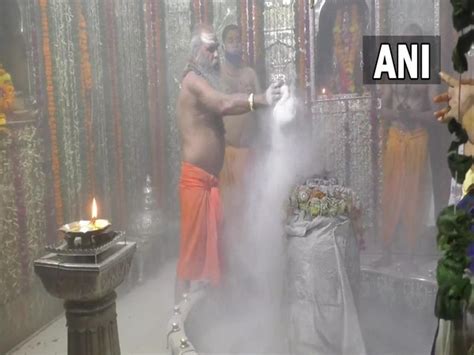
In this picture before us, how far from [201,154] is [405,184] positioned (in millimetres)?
1868

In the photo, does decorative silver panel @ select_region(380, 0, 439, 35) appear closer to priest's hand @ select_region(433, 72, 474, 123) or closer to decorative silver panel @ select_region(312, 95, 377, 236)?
decorative silver panel @ select_region(312, 95, 377, 236)

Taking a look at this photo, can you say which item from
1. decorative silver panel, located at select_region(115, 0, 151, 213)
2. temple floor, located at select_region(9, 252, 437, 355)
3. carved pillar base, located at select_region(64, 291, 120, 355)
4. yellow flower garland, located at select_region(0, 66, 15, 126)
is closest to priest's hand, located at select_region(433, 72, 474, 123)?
carved pillar base, located at select_region(64, 291, 120, 355)

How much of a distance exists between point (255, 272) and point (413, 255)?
1399 mm

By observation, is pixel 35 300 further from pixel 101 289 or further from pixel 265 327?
pixel 101 289

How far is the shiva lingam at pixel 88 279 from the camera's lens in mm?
1864

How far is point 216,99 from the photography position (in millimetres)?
4293

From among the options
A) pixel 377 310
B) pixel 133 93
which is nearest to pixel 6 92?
pixel 133 93

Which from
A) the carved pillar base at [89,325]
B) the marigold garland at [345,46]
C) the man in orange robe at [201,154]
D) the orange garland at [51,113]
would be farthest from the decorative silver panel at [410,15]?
the carved pillar base at [89,325]

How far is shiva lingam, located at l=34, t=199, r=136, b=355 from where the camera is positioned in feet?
6.12

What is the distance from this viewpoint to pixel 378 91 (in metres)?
4.80

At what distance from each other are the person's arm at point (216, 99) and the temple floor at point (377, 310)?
4.59 feet

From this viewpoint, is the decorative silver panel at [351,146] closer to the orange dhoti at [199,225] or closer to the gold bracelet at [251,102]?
the gold bracelet at [251,102]

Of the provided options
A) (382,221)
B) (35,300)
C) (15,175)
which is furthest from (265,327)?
(15,175)

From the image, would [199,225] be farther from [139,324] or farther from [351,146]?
[351,146]
